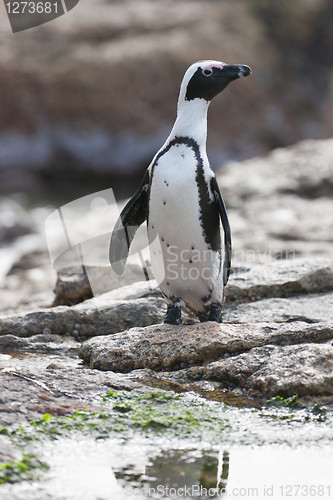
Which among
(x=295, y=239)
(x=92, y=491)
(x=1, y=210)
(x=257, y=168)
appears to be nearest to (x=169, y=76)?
(x=1, y=210)

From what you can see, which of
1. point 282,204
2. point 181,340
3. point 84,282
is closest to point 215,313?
point 181,340

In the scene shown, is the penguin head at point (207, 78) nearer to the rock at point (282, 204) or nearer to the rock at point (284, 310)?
the rock at point (284, 310)

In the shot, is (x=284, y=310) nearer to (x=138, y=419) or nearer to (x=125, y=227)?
(x=125, y=227)

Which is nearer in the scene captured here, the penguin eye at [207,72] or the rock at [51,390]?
the rock at [51,390]

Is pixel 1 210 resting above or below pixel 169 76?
below

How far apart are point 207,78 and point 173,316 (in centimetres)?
163

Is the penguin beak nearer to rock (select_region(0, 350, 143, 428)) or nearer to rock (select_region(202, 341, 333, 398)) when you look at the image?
rock (select_region(202, 341, 333, 398))

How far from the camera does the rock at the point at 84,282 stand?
6.65 m

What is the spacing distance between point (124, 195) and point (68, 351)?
14.4 m

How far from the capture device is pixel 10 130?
21.7 m

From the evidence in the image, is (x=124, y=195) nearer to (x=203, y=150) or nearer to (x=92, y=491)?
(x=203, y=150)

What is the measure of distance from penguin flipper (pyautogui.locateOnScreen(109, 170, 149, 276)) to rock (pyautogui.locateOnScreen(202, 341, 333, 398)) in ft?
4.56

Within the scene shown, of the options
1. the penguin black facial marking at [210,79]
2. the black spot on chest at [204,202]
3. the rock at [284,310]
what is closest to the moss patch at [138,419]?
the black spot on chest at [204,202]

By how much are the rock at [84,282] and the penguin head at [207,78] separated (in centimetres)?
217
